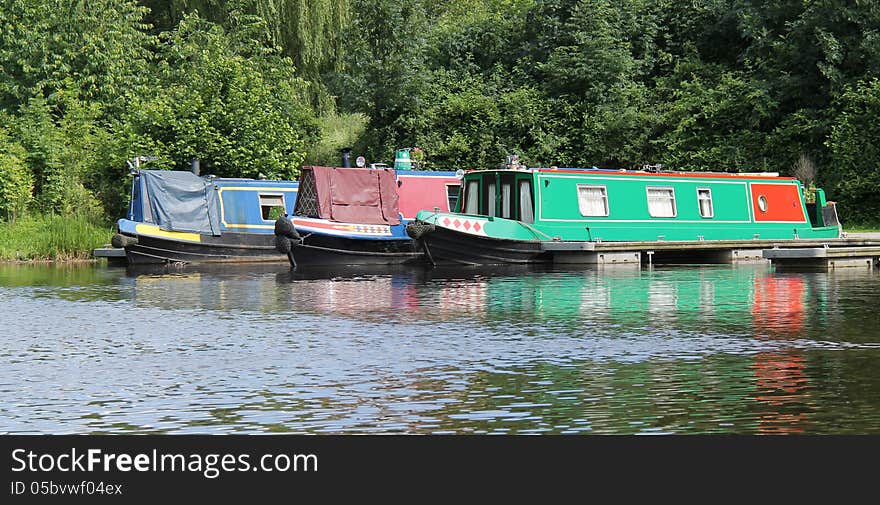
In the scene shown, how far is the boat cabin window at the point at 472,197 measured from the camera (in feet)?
97.7

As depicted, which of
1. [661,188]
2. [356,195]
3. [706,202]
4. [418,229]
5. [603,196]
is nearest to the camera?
[418,229]

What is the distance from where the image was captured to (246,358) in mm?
14344

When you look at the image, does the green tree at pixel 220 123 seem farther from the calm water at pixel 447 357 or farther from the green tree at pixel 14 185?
the calm water at pixel 447 357

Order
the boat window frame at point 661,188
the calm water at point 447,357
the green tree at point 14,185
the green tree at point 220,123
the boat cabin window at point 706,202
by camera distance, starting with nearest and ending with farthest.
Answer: the calm water at point 447,357, the boat window frame at point 661,188, the boat cabin window at point 706,202, the green tree at point 14,185, the green tree at point 220,123

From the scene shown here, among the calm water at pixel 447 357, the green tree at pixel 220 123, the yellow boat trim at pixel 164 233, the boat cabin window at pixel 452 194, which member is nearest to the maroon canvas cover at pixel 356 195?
the boat cabin window at pixel 452 194

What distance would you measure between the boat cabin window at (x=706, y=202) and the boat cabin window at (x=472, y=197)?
542cm

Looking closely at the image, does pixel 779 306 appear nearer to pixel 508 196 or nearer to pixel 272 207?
pixel 508 196

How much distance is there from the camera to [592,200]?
97.7 feet

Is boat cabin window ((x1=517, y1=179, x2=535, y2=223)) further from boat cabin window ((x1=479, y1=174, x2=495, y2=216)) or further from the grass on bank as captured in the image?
the grass on bank

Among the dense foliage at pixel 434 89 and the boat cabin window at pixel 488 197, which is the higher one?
the dense foliage at pixel 434 89

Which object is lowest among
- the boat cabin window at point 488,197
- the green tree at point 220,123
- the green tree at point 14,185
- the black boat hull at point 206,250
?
the black boat hull at point 206,250

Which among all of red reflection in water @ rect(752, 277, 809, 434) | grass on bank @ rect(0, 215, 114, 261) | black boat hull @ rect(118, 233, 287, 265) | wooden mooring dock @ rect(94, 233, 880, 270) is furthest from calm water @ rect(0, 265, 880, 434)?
grass on bank @ rect(0, 215, 114, 261)

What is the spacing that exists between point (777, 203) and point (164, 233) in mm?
14634

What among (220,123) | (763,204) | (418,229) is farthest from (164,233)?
(763,204)
